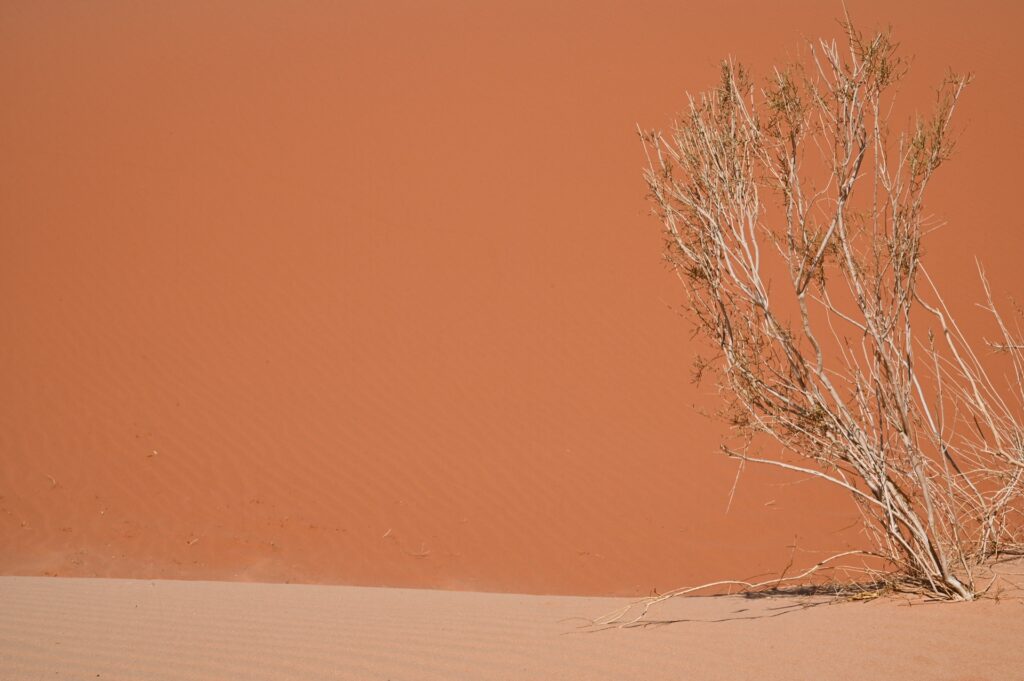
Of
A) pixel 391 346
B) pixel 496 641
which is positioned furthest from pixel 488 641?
pixel 391 346

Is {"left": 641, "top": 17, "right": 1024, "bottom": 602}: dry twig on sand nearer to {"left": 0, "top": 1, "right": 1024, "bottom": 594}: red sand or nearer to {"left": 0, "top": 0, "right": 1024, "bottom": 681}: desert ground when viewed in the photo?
{"left": 0, "top": 0, "right": 1024, "bottom": 681}: desert ground

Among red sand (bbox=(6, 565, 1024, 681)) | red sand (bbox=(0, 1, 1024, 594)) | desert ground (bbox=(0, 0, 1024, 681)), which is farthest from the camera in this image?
red sand (bbox=(0, 1, 1024, 594))

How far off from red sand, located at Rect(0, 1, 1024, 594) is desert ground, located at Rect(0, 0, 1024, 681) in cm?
5

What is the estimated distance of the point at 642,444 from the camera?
10.3m

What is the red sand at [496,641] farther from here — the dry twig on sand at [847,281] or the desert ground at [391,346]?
the dry twig on sand at [847,281]

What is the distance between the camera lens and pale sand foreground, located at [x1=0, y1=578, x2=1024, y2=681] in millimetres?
3379

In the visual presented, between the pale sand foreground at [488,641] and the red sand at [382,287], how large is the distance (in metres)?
2.85

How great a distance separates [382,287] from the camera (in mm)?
12969

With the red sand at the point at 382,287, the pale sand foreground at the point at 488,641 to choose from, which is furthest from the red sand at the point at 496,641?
the red sand at the point at 382,287

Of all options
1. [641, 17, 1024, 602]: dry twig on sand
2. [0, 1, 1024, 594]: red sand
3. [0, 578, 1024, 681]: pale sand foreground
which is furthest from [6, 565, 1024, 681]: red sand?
[0, 1, 1024, 594]: red sand

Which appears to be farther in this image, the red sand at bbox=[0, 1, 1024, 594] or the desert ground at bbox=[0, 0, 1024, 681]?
the red sand at bbox=[0, 1, 1024, 594]

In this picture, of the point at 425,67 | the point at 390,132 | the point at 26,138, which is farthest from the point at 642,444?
the point at 26,138

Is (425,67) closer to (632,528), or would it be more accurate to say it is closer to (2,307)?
(2,307)

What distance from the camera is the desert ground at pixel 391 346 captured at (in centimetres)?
445
